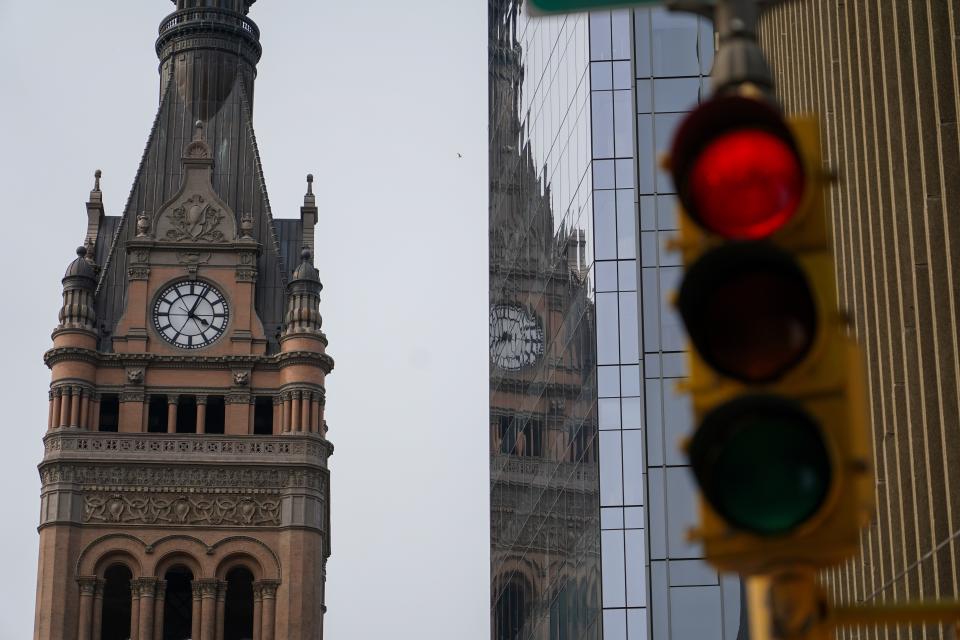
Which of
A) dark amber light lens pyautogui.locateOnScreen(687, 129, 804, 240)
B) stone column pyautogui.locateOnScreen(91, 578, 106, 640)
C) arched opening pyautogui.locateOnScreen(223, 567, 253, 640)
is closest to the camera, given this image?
dark amber light lens pyautogui.locateOnScreen(687, 129, 804, 240)

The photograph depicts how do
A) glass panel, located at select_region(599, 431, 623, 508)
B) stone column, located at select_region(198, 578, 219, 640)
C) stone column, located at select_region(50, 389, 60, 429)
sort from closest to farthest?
1. glass panel, located at select_region(599, 431, 623, 508)
2. stone column, located at select_region(198, 578, 219, 640)
3. stone column, located at select_region(50, 389, 60, 429)

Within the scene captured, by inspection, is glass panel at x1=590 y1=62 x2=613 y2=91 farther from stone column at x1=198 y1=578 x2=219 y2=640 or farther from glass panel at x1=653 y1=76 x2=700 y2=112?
stone column at x1=198 y1=578 x2=219 y2=640

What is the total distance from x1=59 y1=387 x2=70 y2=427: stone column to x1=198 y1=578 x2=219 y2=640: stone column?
10.7 meters

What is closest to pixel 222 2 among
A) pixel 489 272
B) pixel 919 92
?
pixel 489 272

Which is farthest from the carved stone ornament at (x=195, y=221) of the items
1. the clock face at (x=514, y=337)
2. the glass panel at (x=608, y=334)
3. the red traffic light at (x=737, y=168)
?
the red traffic light at (x=737, y=168)

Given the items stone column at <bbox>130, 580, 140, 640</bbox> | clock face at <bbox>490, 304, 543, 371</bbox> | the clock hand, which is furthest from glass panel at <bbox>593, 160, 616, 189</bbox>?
the clock hand

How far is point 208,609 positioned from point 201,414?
9945 millimetres

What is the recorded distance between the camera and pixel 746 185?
540 cm

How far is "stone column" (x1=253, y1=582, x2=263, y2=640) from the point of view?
3652 inches

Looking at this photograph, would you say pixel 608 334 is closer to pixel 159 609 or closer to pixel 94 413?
pixel 159 609

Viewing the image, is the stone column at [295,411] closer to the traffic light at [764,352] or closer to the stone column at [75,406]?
the stone column at [75,406]

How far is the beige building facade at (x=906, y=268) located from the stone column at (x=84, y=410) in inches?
2751

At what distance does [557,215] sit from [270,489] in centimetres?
3541

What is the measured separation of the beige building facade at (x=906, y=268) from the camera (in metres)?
23.9
